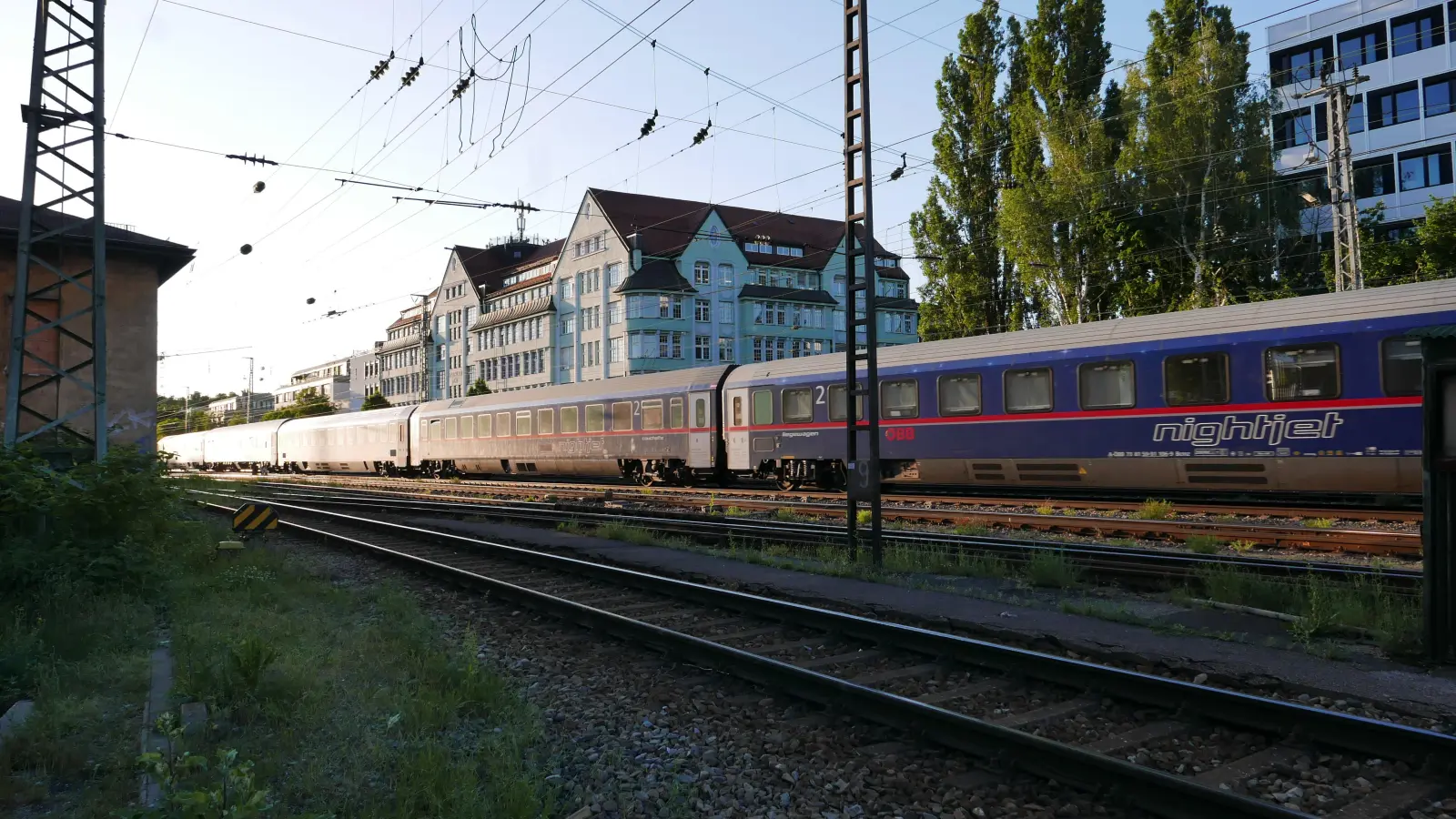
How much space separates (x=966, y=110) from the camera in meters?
39.7

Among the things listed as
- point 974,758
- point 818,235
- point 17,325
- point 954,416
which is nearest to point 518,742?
point 974,758

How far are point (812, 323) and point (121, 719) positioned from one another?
216ft

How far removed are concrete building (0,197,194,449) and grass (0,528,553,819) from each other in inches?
588

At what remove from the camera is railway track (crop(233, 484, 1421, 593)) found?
9.43 metres

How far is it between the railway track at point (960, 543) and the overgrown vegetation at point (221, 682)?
18.5 feet

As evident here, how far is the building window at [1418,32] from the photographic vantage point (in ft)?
143

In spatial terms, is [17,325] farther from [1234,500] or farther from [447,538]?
[1234,500]

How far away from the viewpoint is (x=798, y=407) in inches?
867

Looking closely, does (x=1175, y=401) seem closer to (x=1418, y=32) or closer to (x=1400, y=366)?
(x=1400, y=366)

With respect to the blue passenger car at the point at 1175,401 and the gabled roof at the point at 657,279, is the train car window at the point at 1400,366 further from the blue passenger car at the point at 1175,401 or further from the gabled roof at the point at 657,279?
the gabled roof at the point at 657,279

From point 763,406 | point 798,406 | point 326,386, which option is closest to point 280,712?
point 798,406

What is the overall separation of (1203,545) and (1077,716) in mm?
7317

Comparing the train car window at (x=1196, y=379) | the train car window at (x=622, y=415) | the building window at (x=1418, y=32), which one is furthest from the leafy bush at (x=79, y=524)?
the building window at (x=1418, y=32)

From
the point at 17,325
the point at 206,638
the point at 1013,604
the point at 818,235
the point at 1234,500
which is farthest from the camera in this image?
the point at 818,235
